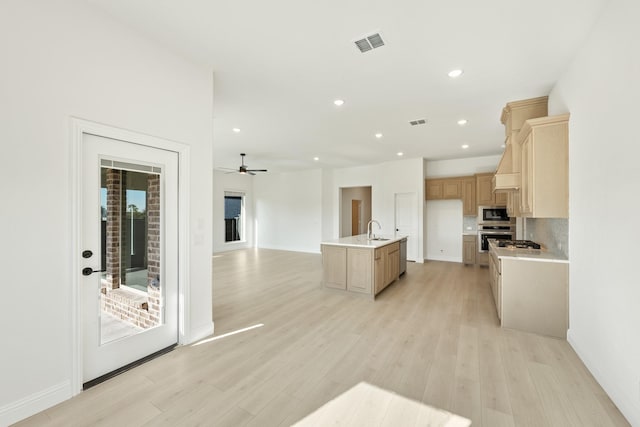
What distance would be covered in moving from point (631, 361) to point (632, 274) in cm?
58

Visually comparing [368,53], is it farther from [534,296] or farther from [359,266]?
[534,296]

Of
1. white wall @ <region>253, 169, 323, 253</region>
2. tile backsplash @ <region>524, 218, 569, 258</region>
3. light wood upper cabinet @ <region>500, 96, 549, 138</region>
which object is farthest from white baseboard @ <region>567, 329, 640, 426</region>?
white wall @ <region>253, 169, 323, 253</region>

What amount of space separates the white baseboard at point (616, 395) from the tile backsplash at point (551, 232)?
1.17m

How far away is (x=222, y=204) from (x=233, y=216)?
997 millimetres

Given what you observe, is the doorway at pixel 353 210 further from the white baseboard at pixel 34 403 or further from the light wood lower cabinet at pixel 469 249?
the white baseboard at pixel 34 403

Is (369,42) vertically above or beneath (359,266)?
above

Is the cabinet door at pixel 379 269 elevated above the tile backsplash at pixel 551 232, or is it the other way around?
the tile backsplash at pixel 551 232

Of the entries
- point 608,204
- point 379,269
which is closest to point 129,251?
point 379,269

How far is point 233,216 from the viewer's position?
10484 millimetres

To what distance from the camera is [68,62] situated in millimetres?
2006

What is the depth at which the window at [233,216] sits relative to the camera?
10156mm

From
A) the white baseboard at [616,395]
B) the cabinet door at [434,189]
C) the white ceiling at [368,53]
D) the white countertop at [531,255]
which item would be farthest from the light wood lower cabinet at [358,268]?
the cabinet door at [434,189]

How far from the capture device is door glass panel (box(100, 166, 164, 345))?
89.7 inches

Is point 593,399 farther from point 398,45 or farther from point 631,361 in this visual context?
point 398,45
